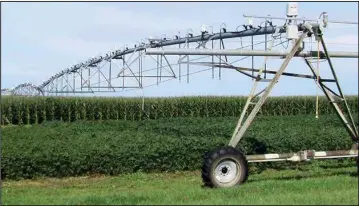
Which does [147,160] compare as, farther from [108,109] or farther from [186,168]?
[108,109]

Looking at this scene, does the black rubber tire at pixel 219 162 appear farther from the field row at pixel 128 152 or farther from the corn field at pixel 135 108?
the corn field at pixel 135 108

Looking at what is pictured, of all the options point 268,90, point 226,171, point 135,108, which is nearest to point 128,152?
point 226,171

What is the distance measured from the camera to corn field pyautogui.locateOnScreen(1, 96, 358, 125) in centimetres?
3700

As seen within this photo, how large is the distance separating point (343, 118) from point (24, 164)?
22.4ft

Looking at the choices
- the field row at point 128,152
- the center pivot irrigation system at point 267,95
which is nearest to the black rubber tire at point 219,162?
the center pivot irrigation system at point 267,95

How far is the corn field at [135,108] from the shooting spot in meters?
37.0

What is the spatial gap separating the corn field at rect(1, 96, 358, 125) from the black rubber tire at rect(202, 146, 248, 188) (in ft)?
88.7

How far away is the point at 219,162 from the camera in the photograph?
10.3 meters

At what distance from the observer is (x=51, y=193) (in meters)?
10.6

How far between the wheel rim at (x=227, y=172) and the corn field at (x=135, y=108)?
2704 centimetres

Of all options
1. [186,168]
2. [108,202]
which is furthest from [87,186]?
[108,202]

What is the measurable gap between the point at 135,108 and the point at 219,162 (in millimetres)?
28174

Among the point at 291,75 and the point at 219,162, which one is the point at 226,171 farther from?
the point at 291,75

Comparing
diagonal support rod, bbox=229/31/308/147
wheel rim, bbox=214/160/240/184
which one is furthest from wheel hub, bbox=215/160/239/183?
diagonal support rod, bbox=229/31/308/147
